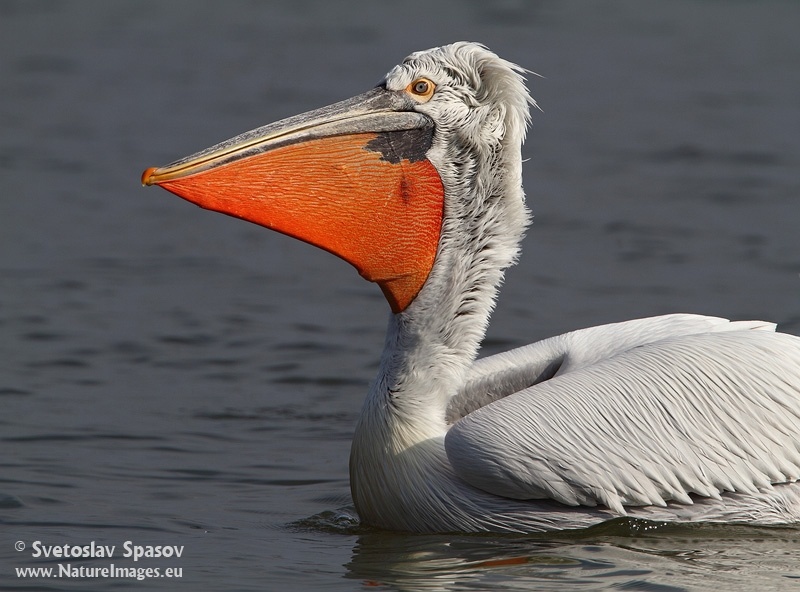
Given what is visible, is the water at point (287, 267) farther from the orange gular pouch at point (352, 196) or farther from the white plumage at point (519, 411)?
the orange gular pouch at point (352, 196)

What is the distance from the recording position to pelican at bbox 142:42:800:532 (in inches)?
175

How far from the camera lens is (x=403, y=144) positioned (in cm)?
473

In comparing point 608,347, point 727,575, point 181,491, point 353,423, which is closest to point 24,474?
point 181,491

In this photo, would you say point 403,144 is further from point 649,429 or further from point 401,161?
point 649,429

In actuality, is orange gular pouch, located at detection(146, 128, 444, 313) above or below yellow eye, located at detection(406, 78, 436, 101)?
below

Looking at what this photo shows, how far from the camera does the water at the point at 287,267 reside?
15.0ft

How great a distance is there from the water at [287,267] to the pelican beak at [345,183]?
95 cm

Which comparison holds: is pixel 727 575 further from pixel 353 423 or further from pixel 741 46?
pixel 741 46

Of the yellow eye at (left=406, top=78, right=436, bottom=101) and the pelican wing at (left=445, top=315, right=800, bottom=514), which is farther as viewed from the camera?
the yellow eye at (left=406, top=78, right=436, bottom=101)

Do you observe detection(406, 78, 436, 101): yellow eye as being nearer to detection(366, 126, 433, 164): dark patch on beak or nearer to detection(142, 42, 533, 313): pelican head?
detection(142, 42, 533, 313): pelican head

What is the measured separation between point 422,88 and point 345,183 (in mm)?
437

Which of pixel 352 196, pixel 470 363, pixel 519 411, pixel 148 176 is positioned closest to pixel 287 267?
pixel 470 363

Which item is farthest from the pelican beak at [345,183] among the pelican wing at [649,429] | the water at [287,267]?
the water at [287,267]

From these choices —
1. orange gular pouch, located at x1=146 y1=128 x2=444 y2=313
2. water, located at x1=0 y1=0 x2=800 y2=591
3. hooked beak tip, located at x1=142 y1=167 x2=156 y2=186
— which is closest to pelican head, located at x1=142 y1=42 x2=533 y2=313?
orange gular pouch, located at x1=146 y1=128 x2=444 y2=313
